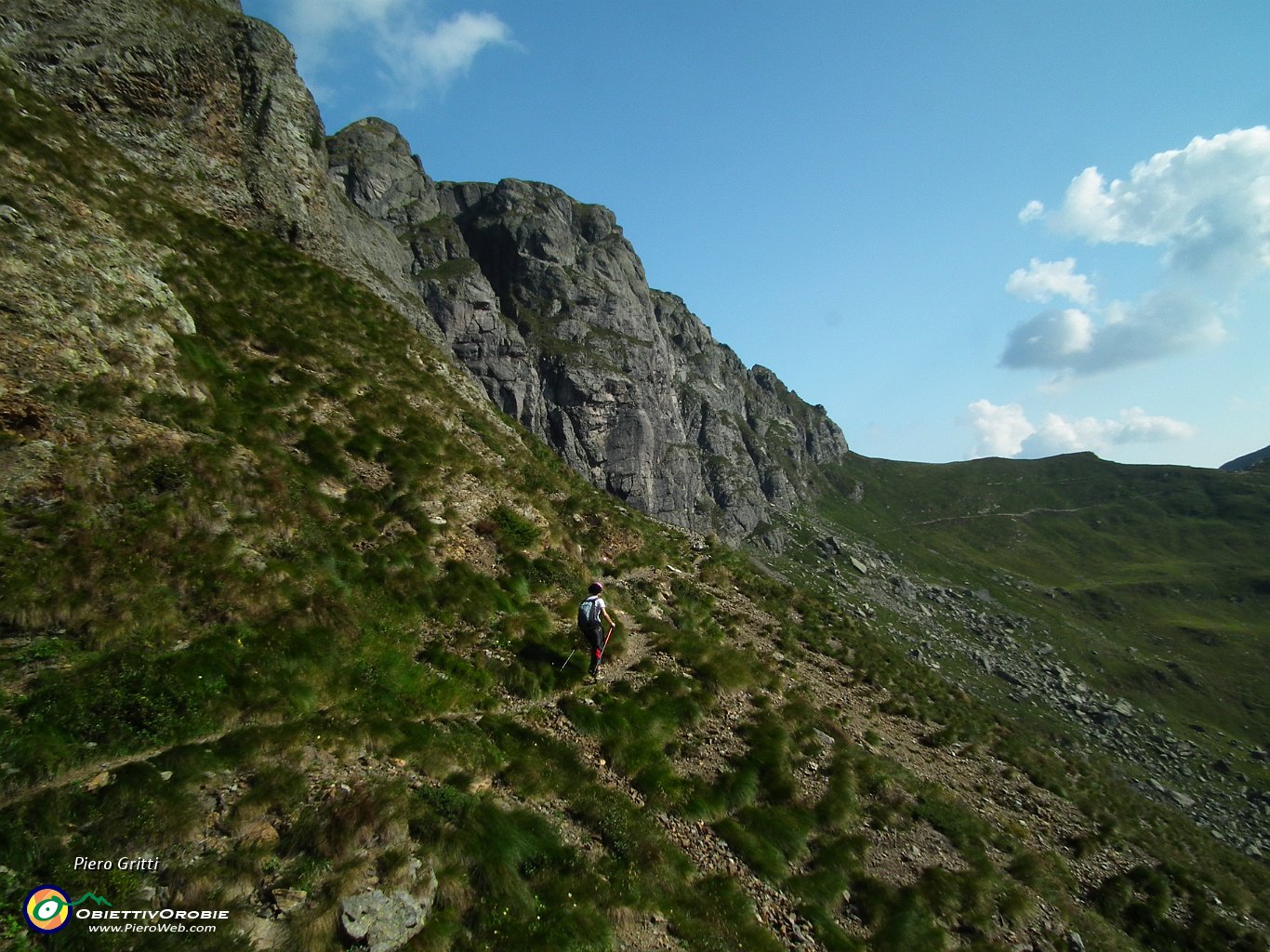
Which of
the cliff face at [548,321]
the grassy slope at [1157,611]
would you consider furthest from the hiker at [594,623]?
the grassy slope at [1157,611]

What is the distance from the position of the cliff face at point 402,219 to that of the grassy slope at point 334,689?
5.49 m

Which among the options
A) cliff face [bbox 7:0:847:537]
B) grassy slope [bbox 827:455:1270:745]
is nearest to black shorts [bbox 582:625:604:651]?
cliff face [bbox 7:0:847:537]

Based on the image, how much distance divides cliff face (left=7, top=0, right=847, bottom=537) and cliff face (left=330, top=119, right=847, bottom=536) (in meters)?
0.55

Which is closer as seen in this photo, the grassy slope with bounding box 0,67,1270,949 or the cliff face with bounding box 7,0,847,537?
the grassy slope with bounding box 0,67,1270,949

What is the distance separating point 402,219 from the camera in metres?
166

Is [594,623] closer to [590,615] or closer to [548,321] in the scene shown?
[590,615]

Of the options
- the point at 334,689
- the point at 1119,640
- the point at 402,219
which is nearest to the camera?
the point at 334,689

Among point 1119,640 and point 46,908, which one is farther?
point 1119,640

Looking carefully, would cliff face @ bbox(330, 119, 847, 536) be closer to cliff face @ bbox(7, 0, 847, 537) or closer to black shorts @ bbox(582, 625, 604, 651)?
cliff face @ bbox(7, 0, 847, 537)

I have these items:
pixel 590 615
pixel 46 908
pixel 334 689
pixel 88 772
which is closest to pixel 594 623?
pixel 590 615

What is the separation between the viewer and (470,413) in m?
28.1

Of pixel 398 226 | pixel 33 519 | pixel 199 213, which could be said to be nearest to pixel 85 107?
pixel 199 213

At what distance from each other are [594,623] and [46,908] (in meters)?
11.2

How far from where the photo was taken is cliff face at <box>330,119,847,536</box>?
487 feet
